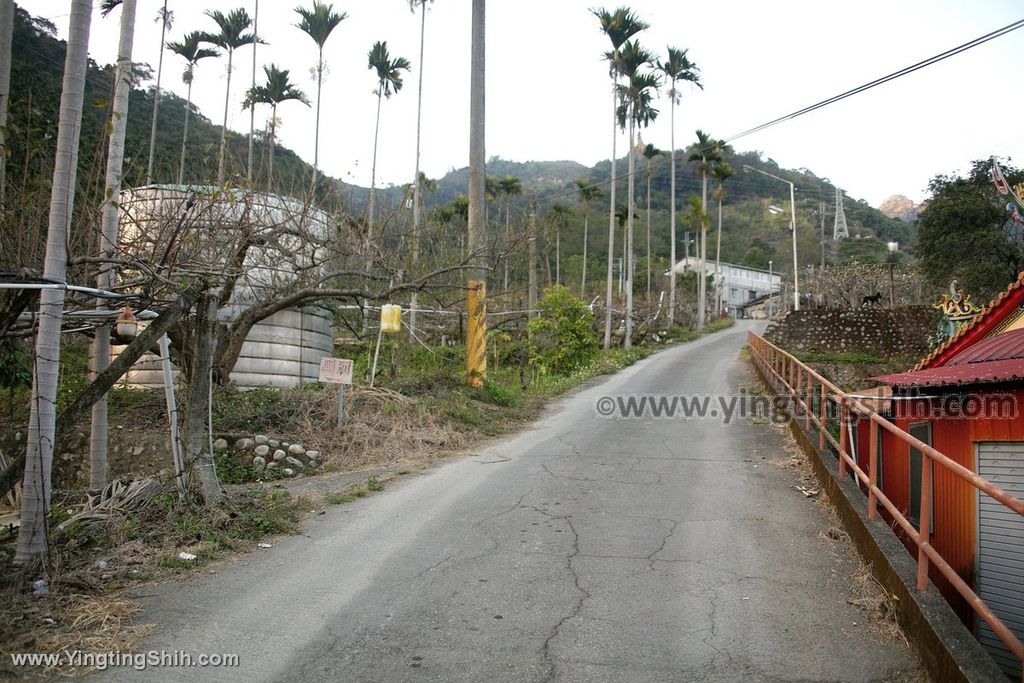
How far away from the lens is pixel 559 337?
2459cm

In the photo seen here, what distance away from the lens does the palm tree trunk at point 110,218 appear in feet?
25.3

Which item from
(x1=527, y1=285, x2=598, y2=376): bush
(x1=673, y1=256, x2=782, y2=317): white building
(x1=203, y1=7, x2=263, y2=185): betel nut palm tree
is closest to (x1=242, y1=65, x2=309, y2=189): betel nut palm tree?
(x1=203, y1=7, x2=263, y2=185): betel nut palm tree

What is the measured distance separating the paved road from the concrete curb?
22cm

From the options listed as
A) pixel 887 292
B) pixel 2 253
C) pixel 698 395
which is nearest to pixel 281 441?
pixel 2 253

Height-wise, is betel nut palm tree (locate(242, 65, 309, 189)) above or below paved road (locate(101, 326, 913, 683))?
above

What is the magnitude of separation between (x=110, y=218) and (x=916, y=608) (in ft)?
27.4

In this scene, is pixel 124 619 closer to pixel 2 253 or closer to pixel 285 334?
pixel 2 253

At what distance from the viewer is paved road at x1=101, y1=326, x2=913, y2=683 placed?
14.4 feet

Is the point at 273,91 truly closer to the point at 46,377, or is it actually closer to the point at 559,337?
the point at 559,337

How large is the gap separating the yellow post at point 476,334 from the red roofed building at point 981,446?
8.28 meters

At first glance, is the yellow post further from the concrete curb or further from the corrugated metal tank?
the concrete curb

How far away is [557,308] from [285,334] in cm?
1148

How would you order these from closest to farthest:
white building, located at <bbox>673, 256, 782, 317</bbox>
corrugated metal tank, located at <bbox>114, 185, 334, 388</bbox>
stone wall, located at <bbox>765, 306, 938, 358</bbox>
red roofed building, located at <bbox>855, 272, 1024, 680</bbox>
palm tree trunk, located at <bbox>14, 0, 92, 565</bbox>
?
palm tree trunk, located at <bbox>14, 0, 92, 565</bbox>, red roofed building, located at <bbox>855, 272, 1024, 680</bbox>, corrugated metal tank, located at <bbox>114, 185, 334, 388</bbox>, stone wall, located at <bbox>765, 306, 938, 358</bbox>, white building, located at <bbox>673, 256, 782, 317</bbox>

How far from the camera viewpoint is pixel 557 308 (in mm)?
24609
